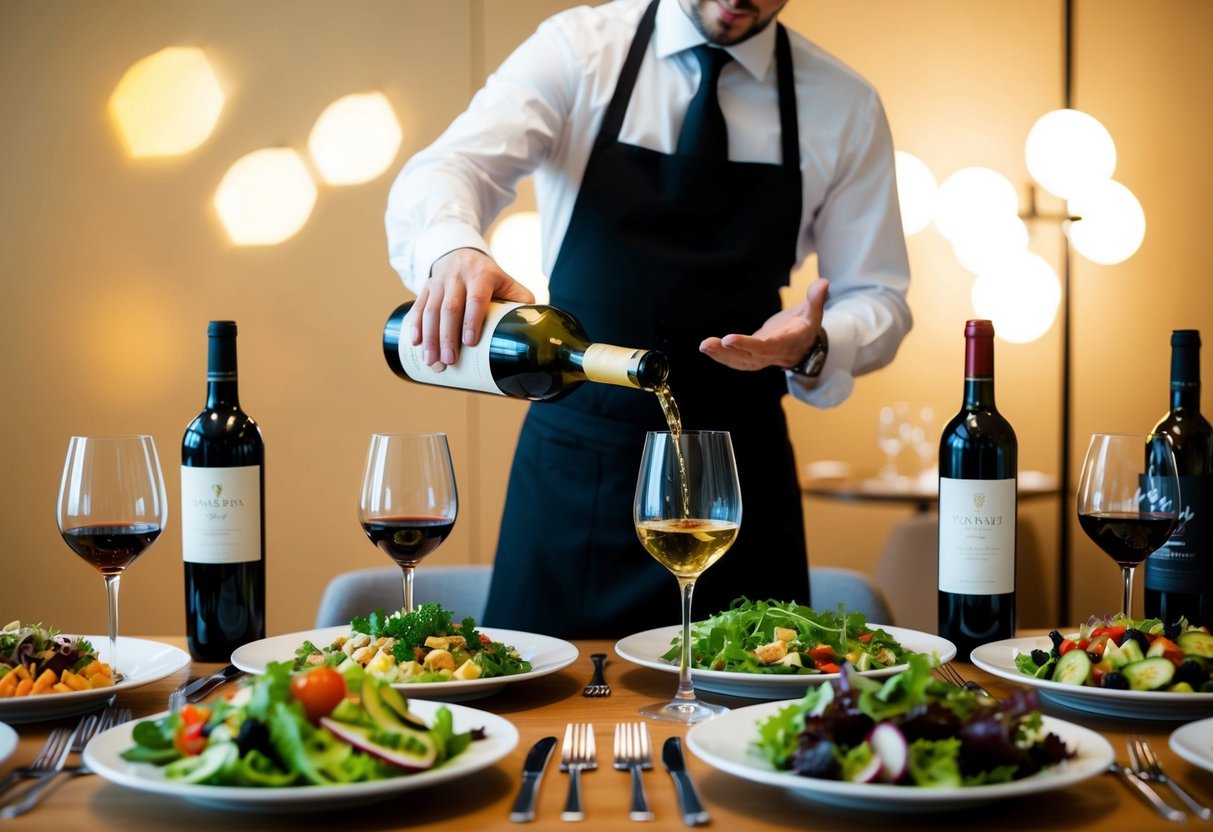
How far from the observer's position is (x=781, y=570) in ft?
6.54

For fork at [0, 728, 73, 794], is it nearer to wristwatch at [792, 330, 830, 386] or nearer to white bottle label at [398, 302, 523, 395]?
white bottle label at [398, 302, 523, 395]

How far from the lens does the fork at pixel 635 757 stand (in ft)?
2.88

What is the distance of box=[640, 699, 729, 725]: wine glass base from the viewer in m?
1.13

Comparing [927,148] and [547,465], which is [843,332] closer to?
[547,465]

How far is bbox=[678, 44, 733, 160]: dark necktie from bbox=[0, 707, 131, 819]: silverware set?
4.28 ft

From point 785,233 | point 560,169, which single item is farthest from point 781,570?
point 560,169

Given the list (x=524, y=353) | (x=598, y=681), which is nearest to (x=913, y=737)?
(x=598, y=681)

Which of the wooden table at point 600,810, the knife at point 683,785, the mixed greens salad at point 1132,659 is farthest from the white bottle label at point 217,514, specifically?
the mixed greens salad at point 1132,659

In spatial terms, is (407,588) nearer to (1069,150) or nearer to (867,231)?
(867,231)

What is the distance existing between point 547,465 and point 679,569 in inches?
32.9

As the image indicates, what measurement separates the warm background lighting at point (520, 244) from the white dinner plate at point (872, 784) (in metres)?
3.48

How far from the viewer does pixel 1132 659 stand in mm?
1133

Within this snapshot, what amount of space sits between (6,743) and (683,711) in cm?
56

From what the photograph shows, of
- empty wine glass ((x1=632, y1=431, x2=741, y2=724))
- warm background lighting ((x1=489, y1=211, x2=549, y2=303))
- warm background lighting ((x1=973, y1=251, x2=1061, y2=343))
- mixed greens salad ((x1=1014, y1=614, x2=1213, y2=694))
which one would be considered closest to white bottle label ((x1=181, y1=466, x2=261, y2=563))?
empty wine glass ((x1=632, y1=431, x2=741, y2=724))
